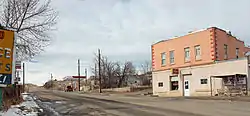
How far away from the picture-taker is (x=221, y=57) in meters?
35.7

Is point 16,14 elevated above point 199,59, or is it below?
above

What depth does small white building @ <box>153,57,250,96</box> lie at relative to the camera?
31.5 m

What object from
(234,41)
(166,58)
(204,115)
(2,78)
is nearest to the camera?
(2,78)

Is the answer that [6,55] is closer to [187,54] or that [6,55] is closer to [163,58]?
[187,54]

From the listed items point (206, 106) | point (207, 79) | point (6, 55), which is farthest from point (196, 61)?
point (6, 55)

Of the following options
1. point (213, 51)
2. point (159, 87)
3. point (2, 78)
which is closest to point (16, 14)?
point (2, 78)

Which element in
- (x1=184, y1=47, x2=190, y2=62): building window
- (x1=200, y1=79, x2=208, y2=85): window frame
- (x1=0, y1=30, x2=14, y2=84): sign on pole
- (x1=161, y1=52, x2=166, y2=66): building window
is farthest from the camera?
(x1=161, y1=52, x2=166, y2=66): building window

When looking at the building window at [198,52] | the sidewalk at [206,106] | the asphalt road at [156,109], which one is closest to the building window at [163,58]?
the building window at [198,52]

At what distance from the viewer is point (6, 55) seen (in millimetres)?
10836

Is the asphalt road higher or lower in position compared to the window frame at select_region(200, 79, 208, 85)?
lower

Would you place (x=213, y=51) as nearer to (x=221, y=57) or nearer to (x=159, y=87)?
(x=221, y=57)

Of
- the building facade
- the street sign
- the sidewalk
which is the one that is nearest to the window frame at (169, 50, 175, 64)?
the building facade

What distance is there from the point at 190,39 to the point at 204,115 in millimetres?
23240

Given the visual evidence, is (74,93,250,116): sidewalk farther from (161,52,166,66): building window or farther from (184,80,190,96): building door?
(161,52,166,66): building window
